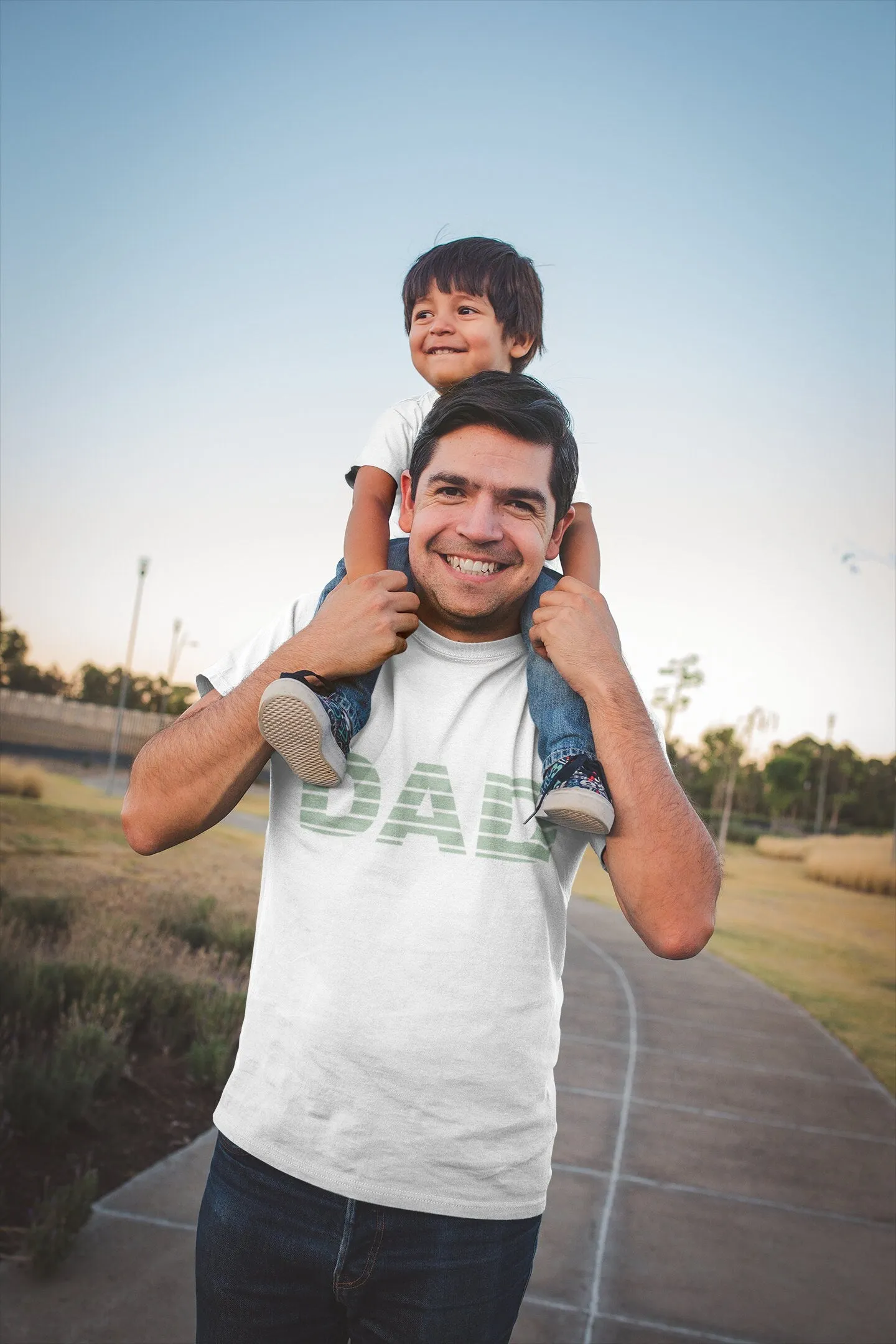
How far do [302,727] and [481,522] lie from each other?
0.41 m

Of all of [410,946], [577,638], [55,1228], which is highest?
[577,638]

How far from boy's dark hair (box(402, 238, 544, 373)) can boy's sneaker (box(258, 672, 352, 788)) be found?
1326 mm

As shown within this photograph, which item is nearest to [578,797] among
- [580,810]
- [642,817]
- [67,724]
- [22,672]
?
[580,810]

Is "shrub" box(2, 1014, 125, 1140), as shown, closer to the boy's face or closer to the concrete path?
the concrete path

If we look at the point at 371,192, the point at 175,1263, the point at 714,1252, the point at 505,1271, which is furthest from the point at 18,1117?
the point at 371,192

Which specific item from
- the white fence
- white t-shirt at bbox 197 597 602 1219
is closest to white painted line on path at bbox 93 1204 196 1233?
white t-shirt at bbox 197 597 602 1219

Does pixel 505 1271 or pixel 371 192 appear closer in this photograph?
pixel 505 1271

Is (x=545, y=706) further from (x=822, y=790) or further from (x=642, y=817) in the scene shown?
(x=822, y=790)

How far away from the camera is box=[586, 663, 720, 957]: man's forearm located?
1.32 metres

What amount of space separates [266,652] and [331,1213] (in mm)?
771

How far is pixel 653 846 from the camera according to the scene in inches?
52.2

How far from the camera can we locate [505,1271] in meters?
1.30

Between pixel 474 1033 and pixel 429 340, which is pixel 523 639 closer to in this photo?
pixel 474 1033

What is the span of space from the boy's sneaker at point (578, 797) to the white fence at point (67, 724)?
5686 millimetres
